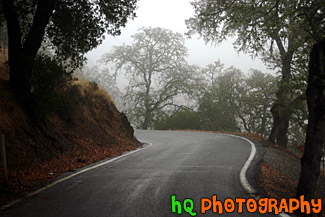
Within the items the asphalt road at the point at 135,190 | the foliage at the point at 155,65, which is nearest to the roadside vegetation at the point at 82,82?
the asphalt road at the point at 135,190

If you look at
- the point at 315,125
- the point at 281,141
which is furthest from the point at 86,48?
the point at 281,141

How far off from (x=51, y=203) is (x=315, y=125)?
566cm

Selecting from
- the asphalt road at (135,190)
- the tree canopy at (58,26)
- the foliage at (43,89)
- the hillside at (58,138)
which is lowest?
the asphalt road at (135,190)

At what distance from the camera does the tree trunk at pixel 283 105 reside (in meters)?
13.5

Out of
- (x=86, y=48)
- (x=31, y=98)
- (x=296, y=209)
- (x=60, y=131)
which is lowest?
(x=296, y=209)

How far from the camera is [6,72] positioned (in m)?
9.97

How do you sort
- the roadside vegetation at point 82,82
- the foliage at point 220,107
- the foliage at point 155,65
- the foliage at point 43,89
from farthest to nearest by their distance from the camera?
the foliage at point 155,65
the foliage at point 220,107
the foliage at point 43,89
the roadside vegetation at point 82,82

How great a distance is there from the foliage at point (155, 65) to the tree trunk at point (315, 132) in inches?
950

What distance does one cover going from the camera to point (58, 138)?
32.2 ft

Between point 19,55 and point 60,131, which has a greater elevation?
point 19,55

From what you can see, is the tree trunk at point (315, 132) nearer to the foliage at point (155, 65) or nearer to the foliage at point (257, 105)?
the foliage at point (257, 105)

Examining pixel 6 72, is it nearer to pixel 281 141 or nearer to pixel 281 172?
pixel 281 172

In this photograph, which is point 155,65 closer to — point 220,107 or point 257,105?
point 220,107

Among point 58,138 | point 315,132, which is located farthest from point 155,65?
point 315,132
